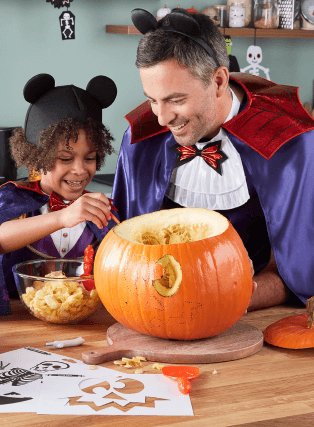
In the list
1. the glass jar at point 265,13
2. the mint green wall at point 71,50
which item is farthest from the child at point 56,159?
the glass jar at point 265,13

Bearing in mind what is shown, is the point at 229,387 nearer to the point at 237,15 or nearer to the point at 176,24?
the point at 176,24

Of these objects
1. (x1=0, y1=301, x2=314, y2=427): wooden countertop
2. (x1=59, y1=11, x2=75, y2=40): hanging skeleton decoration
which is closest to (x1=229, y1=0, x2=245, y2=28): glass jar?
(x1=59, y1=11, x2=75, y2=40): hanging skeleton decoration

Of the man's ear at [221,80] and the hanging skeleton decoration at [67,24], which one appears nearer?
the man's ear at [221,80]

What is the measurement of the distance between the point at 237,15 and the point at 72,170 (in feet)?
9.34

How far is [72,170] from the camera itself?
75.0 inches

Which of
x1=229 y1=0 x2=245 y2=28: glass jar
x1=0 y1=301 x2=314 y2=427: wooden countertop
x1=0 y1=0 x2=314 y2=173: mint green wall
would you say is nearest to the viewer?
x1=0 y1=301 x2=314 y2=427: wooden countertop

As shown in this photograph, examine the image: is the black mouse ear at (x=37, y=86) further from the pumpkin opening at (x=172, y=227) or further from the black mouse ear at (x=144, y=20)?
the pumpkin opening at (x=172, y=227)

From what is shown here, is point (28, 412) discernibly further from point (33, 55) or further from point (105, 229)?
point (33, 55)

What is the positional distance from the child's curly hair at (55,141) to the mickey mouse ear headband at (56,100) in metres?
0.01

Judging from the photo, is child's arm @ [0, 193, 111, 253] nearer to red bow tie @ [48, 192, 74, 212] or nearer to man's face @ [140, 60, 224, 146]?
red bow tie @ [48, 192, 74, 212]

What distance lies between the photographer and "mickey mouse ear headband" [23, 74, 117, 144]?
1879 mm

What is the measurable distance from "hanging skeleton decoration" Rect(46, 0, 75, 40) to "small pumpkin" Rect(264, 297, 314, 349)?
299 centimetres

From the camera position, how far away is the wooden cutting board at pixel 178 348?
4.52 feet

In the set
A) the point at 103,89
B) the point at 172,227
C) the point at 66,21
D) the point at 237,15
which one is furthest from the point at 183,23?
the point at 237,15
